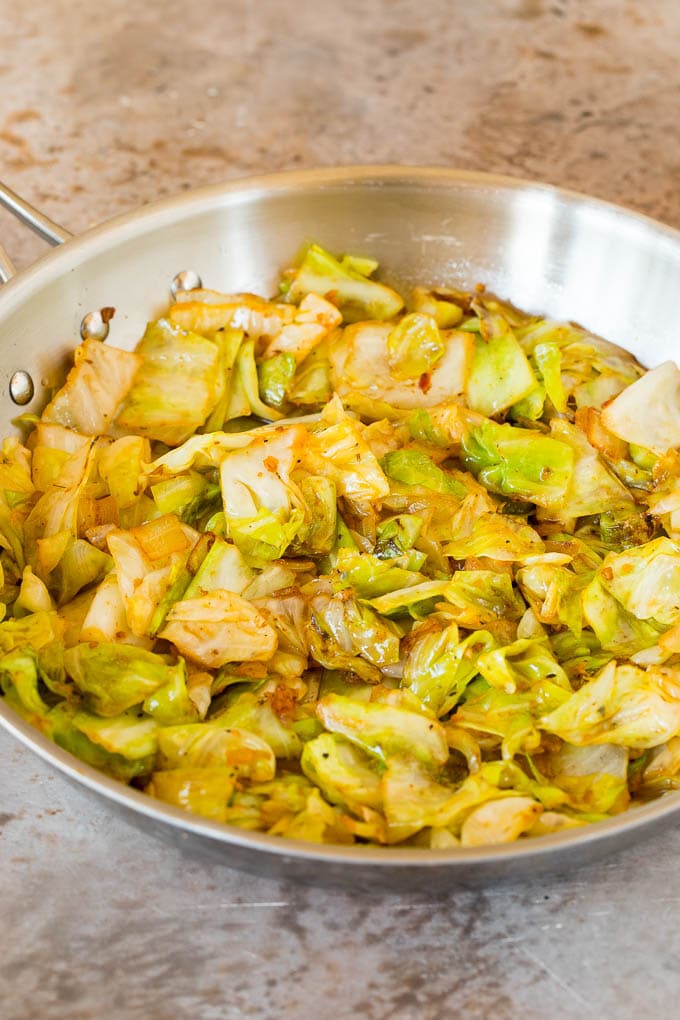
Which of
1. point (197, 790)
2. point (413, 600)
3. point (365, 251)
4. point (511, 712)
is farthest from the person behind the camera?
point (365, 251)

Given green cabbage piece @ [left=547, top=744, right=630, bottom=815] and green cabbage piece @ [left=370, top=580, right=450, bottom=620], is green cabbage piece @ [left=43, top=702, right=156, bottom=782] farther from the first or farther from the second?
green cabbage piece @ [left=547, top=744, right=630, bottom=815]

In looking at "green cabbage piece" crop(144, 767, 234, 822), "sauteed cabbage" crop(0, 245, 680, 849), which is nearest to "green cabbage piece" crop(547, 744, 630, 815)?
"sauteed cabbage" crop(0, 245, 680, 849)

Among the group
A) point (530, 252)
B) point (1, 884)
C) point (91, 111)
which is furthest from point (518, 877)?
point (91, 111)

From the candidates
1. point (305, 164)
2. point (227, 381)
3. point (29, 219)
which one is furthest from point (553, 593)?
point (305, 164)

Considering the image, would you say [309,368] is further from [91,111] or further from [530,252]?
[91,111]

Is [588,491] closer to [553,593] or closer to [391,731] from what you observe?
[553,593]

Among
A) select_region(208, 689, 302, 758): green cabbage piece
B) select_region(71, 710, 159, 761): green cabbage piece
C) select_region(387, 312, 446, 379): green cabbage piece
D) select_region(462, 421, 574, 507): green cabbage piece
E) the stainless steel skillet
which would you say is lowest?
select_region(208, 689, 302, 758): green cabbage piece
